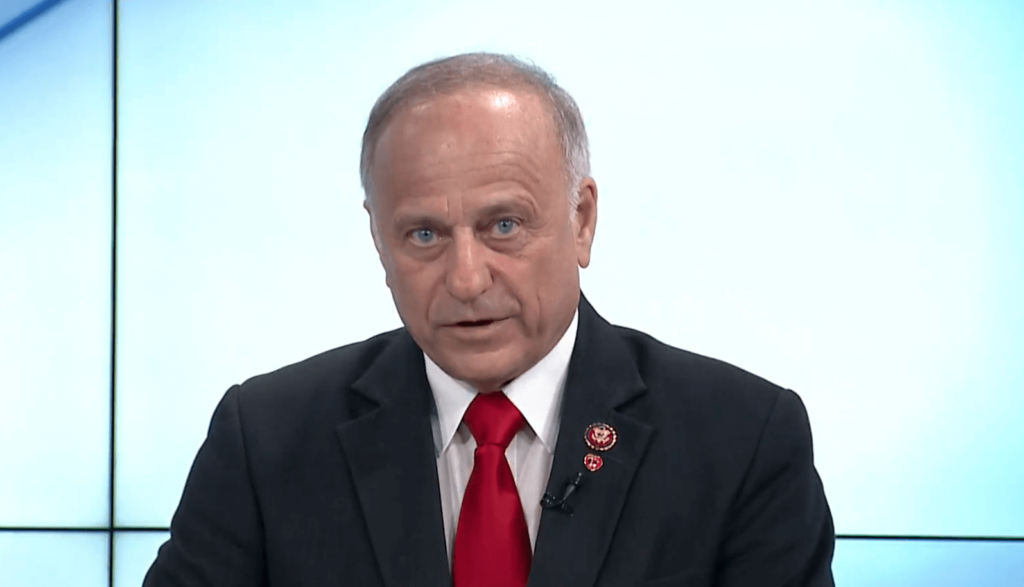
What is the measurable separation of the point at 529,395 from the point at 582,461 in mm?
130

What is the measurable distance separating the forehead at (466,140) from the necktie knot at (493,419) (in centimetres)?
35

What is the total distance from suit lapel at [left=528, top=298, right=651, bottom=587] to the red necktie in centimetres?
4

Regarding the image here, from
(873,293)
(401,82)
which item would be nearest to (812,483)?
(401,82)

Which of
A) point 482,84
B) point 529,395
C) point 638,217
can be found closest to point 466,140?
point 482,84

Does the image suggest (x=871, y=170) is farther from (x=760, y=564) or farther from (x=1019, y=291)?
(x=760, y=564)

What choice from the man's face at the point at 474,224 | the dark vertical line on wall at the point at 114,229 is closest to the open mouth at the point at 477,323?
the man's face at the point at 474,224

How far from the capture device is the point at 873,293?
331cm

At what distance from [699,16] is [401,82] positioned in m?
1.86

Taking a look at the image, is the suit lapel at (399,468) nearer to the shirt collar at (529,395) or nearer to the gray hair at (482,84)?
the shirt collar at (529,395)

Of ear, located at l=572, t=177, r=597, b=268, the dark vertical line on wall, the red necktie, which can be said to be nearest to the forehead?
ear, located at l=572, t=177, r=597, b=268

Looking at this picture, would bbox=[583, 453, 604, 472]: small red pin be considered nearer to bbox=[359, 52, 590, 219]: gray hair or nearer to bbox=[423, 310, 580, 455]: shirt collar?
bbox=[423, 310, 580, 455]: shirt collar

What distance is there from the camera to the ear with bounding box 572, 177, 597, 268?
5.96ft

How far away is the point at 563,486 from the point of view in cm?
174

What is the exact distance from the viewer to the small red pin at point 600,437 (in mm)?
1787
